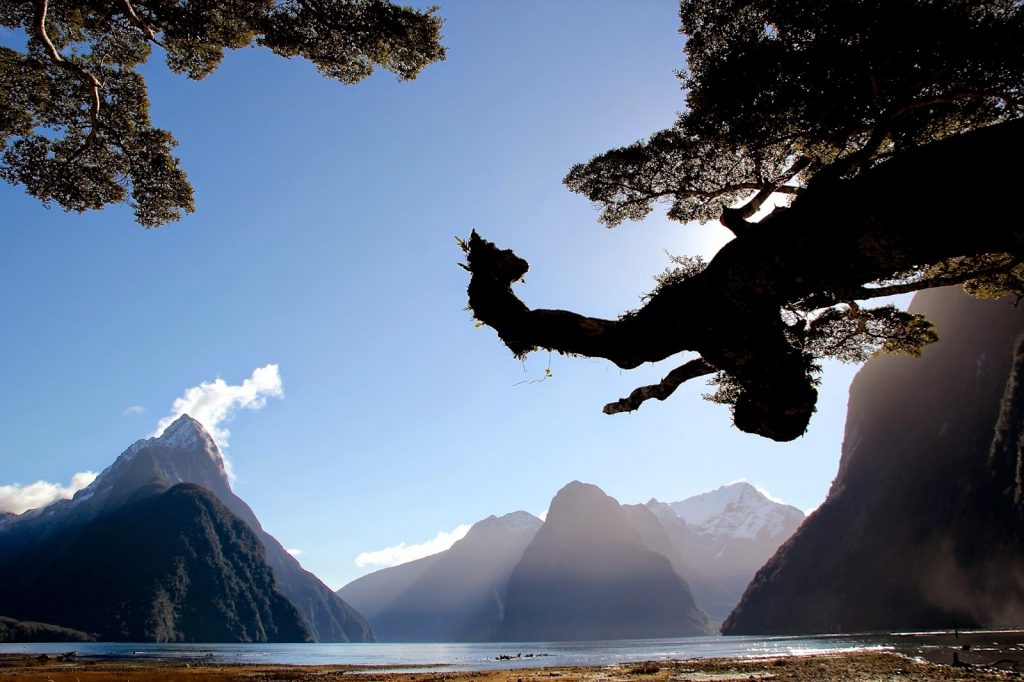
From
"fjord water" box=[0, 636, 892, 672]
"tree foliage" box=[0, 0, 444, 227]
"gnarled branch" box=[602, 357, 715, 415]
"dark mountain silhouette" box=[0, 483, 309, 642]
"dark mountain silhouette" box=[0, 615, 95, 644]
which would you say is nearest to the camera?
"gnarled branch" box=[602, 357, 715, 415]

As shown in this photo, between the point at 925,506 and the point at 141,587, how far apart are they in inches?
9011

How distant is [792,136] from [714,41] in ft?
7.25

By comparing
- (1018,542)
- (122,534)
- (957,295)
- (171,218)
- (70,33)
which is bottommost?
(1018,542)

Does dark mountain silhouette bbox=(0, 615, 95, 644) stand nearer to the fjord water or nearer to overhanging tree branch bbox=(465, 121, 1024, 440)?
the fjord water

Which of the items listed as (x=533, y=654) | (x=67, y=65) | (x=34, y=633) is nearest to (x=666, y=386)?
(x=67, y=65)

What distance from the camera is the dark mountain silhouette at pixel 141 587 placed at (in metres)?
162

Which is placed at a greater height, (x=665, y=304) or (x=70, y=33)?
(x=70, y=33)

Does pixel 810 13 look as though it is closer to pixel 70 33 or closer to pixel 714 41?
pixel 714 41

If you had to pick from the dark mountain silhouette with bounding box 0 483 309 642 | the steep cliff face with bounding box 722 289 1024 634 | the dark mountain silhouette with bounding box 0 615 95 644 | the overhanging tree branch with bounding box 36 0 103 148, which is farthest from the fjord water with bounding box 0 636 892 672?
the dark mountain silhouette with bounding box 0 483 309 642

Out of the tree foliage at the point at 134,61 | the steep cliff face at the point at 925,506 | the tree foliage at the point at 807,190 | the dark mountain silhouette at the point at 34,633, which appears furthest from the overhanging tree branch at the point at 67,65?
the dark mountain silhouette at the point at 34,633

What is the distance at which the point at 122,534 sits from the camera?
628 ft

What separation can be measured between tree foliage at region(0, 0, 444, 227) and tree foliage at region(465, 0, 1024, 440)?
489cm

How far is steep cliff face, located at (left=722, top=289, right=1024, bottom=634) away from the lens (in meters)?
88.9

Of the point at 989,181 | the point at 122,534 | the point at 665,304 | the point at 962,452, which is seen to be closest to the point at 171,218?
the point at 665,304
